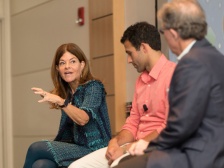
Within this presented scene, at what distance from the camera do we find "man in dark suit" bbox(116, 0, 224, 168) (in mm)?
1749

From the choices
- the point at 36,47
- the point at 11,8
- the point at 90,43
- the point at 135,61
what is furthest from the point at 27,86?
the point at 135,61

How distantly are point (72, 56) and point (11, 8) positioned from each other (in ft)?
9.40

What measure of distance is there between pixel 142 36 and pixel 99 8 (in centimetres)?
162

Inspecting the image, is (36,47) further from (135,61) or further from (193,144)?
(193,144)

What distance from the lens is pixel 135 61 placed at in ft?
8.72

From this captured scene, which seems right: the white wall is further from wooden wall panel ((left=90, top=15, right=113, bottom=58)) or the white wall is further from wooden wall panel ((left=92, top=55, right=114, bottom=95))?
wooden wall panel ((left=92, top=55, right=114, bottom=95))

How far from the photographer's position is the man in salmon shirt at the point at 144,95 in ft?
8.32

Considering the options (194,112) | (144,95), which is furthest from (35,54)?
(194,112)

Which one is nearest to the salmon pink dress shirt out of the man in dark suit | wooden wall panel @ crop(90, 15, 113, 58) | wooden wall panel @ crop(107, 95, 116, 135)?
the man in dark suit

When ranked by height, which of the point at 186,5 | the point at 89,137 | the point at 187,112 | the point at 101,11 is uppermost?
the point at 101,11

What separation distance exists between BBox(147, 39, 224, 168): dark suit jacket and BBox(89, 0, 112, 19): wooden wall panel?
2367 mm

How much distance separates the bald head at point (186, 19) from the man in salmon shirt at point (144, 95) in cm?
68

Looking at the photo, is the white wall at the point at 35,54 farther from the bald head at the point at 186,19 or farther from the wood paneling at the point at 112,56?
the bald head at the point at 186,19

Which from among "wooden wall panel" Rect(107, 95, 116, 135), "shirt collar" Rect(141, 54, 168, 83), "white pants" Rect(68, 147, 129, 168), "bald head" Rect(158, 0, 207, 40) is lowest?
"white pants" Rect(68, 147, 129, 168)
